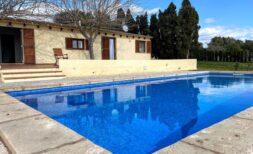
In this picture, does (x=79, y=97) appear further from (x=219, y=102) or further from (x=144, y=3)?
(x=144, y=3)

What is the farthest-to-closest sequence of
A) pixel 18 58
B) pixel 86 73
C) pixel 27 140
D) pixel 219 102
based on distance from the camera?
pixel 18 58 → pixel 86 73 → pixel 219 102 → pixel 27 140

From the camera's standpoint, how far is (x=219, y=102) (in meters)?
6.52

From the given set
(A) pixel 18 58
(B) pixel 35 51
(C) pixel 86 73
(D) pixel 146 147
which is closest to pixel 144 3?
(C) pixel 86 73

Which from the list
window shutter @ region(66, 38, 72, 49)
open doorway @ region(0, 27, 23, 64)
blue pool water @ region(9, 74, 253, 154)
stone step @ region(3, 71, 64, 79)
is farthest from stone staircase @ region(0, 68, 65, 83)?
open doorway @ region(0, 27, 23, 64)

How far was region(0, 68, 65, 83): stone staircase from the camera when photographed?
8641 mm

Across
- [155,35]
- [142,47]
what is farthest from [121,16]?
[155,35]

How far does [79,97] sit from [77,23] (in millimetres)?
6986

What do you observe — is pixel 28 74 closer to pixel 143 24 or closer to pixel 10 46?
pixel 10 46

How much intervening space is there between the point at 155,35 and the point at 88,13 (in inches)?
411

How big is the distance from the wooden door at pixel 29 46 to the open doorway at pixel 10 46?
1.85 meters

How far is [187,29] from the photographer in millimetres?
20000

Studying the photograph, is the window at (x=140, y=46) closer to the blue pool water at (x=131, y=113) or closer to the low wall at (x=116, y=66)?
the low wall at (x=116, y=66)

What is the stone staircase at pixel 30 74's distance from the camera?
8641 millimetres

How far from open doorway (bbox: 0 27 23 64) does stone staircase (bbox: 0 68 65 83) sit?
4.76 metres
